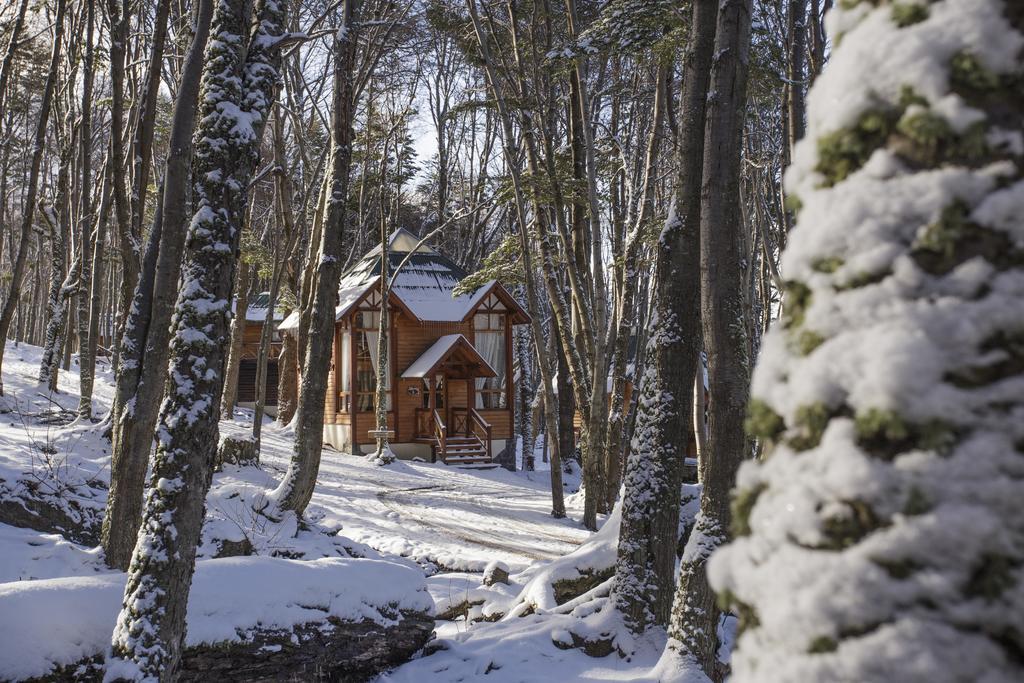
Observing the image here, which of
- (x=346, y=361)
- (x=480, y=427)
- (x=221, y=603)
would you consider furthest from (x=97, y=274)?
(x=480, y=427)

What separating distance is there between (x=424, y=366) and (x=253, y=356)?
17.9 meters

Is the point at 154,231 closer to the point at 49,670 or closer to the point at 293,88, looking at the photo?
the point at 49,670

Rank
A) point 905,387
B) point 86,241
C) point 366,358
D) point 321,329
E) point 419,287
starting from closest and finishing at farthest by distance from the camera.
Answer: point 905,387 < point 321,329 < point 86,241 < point 366,358 < point 419,287

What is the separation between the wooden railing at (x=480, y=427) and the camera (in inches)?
988

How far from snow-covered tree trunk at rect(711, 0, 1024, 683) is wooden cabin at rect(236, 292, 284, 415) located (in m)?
36.6

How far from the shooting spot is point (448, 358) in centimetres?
2528

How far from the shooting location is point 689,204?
20.7 ft

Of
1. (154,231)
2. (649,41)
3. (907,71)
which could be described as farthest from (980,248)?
(649,41)

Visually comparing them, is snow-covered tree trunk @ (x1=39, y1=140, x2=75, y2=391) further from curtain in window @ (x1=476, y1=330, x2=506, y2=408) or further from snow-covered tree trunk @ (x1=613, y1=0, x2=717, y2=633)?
snow-covered tree trunk @ (x1=613, y1=0, x2=717, y2=633)

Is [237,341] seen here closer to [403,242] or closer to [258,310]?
[403,242]

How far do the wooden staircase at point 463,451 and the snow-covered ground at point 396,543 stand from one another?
2594 millimetres

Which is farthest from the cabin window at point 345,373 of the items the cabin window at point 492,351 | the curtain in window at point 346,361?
the cabin window at point 492,351

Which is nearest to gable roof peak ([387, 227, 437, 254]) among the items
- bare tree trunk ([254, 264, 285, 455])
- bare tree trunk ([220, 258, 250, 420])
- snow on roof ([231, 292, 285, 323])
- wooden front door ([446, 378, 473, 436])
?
wooden front door ([446, 378, 473, 436])

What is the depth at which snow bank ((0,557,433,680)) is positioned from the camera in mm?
4426
